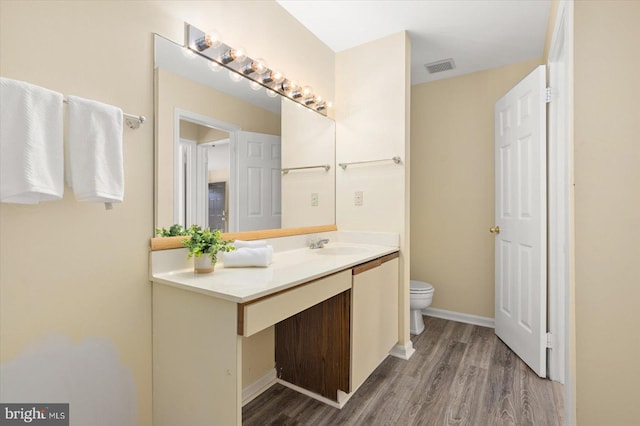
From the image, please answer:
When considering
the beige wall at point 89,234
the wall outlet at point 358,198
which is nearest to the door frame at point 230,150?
the beige wall at point 89,234

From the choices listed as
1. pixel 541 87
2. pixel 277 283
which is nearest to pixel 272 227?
pixel 277 283

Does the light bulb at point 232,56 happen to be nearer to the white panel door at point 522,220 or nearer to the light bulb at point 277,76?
the light bulb at point 277,76

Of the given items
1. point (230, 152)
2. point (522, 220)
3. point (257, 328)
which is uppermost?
point (230, 152)

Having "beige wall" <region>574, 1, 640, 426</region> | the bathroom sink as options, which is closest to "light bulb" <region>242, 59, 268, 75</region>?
the bathroom sink

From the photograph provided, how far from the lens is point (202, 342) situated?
1.19m

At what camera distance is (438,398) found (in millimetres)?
1799

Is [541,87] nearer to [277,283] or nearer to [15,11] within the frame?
[277,283]

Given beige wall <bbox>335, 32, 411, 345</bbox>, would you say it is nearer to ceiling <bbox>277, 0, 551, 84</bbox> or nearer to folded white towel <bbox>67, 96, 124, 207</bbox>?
ceiling <bbox>277, 0, 551, 84</bbox>

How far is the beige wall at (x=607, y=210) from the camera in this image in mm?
1111

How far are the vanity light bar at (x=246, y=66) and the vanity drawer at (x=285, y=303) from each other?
49.2 inches

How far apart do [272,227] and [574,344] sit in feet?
5.31

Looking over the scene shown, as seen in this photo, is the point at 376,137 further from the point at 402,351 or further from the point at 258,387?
the point at 258,387

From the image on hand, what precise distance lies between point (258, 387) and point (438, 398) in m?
1.07

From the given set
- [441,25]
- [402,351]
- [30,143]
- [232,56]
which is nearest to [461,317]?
[402,351]
